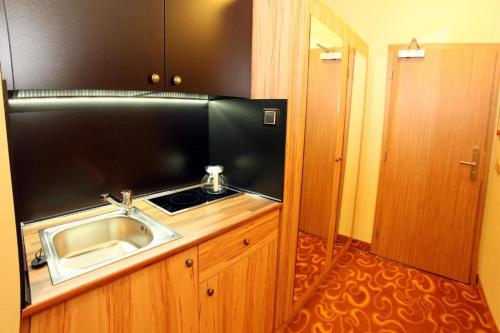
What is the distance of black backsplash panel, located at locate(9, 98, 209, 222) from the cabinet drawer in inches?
25.9

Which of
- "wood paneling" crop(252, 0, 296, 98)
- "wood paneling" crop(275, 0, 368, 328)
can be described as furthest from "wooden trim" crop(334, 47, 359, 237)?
"wood paneling" crop(252, 0, 296, 98)

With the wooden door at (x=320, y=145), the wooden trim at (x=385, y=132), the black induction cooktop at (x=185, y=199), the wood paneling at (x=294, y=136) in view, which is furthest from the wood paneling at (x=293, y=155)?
the wooden trim at (x=385, y=132)

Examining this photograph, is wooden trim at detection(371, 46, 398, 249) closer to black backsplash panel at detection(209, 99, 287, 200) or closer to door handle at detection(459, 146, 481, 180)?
door handle at detection(459, 146, 481, 180)

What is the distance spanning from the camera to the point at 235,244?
137 centimetres

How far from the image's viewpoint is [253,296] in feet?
5.03

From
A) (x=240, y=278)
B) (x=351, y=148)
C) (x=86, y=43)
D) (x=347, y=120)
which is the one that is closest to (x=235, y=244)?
(x=240, y=278)

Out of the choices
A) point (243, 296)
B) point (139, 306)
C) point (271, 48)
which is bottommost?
point (243, 296)

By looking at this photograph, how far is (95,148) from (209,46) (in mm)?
769

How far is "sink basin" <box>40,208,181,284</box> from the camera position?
3.91ft

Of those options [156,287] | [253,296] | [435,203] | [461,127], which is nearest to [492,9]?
[461,127]

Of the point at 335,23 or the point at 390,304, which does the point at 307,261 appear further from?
the point at 335,23

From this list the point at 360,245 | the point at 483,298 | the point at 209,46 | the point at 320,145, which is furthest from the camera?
the point at 360,245

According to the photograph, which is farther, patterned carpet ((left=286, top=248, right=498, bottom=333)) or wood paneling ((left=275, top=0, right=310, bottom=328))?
patterned carpet ((left=286, top=248, right=498, bottom=333))

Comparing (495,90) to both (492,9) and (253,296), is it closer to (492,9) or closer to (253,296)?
(492,9)
